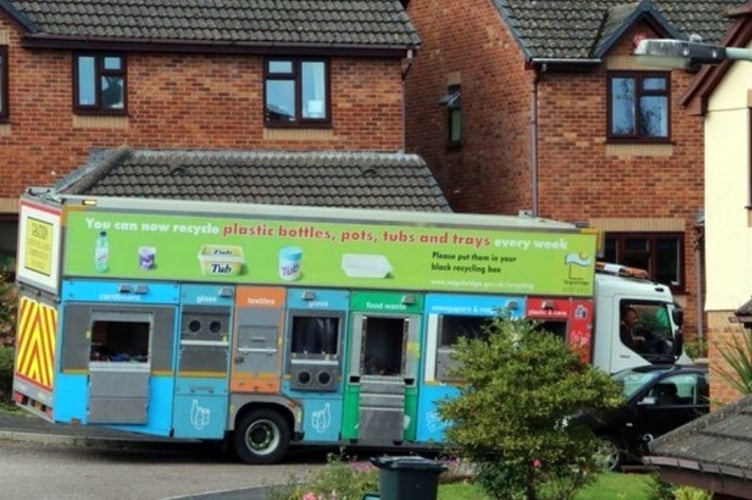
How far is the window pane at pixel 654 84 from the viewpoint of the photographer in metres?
34.9

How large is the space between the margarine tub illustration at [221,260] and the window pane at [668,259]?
11.5 meters

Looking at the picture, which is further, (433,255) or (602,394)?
(433,255)

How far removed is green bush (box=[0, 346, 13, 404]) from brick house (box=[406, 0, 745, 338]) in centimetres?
966

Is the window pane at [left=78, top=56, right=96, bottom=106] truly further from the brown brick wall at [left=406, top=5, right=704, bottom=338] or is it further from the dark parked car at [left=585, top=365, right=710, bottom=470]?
the dark parked car at [left=585, top=365, right=710, bottom=470]

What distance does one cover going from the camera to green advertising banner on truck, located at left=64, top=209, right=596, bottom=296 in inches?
990

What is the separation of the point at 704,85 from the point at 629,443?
462 cm

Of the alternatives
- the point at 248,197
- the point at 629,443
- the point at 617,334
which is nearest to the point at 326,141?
the point at 248,197

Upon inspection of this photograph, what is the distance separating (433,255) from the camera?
2633 centimetres

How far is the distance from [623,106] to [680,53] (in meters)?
19.4

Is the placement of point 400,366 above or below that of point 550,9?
below

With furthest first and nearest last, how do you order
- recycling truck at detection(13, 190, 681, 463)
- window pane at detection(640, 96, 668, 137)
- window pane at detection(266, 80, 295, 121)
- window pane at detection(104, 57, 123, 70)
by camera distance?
1. window pane at detection(640, 96, 668, 137)
2. window pane at detection(266, 80, 295, 121)
3. window pane at detection(104, 57, 123, 70)
4. recycling truck at detection(13, 190, 681, 463)

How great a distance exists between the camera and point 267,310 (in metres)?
25.8

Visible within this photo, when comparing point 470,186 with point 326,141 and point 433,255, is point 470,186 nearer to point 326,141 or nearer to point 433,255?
point 326,141

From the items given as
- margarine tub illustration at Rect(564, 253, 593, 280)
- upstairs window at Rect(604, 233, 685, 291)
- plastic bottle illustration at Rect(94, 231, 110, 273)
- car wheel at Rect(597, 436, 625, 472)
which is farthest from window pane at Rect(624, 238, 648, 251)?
plastic bottle illustration at Rect(94, 231, 110, 273)
